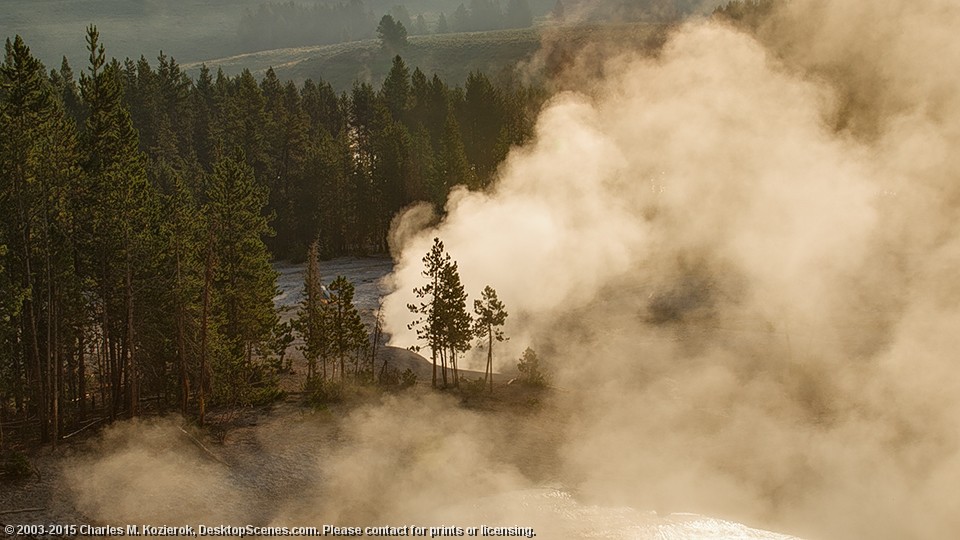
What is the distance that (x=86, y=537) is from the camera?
927 inches

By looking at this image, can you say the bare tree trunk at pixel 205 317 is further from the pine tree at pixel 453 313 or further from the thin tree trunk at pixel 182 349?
the pine tree at pixel 453 313

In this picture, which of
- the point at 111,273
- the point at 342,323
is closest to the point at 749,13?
the point at 342,323

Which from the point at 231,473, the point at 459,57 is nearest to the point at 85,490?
the point at 231,473

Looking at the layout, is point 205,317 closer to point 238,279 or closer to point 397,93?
point 238,279

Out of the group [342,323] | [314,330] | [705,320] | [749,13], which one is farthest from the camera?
[749,13]

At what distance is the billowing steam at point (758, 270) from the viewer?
29.3 metres

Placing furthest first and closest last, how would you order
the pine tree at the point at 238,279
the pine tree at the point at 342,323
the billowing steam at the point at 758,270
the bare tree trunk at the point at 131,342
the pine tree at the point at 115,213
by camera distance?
the pine tree at the point at 342,323 → the pine tree at the point at 238,279 → the bare tree trunk at the point at 131,342 → the pine tree at the point at 115,213 → the billowing steam at the point at 758,270

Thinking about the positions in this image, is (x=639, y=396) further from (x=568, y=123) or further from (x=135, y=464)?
(x=568, y=123)

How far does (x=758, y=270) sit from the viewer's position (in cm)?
4875

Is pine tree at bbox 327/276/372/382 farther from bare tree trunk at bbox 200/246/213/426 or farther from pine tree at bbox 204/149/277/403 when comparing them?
bare tree trunk at bbox 200/246/213/426

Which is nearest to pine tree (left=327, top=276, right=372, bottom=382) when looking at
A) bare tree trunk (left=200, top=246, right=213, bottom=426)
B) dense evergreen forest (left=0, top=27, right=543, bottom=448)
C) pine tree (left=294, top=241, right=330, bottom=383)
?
Answer: pine tree (left=294, top=241, right=330, bottom=383)

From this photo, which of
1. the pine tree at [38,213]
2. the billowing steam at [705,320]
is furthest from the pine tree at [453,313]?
the pine tree at [38,213]

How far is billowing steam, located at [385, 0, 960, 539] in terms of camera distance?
96.2 ft

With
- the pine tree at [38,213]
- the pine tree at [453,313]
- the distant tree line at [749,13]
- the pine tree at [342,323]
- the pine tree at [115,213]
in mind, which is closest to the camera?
the pine tree at [38,213]
